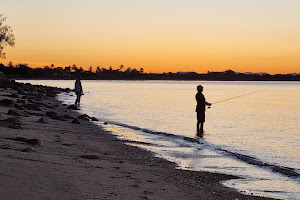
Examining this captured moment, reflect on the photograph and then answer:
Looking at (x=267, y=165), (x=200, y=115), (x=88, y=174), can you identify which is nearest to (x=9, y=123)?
(x=88, y=174)

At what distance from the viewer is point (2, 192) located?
5.98 m

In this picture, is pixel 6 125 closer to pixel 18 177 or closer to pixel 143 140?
pixel 143 140

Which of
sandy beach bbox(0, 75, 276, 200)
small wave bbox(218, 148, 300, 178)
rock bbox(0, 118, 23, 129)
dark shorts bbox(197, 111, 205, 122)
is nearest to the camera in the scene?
sandy beach bbox(0, 75, 276, 200)

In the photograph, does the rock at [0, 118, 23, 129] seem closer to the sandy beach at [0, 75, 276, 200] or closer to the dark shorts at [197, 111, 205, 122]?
the sandy beach at [0, 75, 276, 200]

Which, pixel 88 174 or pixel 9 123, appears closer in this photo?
pixel 88 174

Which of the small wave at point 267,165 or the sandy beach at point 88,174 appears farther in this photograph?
A: the small wave at point 267,165

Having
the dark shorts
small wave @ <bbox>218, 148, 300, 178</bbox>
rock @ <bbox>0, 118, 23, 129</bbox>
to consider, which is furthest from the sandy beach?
the dark shorts

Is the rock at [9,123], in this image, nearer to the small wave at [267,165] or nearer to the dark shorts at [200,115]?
the small wave at [267,165]

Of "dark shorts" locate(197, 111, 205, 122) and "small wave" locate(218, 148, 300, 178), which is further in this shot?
"dark shorts" locate(197, 111, 205, 122)

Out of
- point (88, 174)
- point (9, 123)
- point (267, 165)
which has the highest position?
point (9, 123)

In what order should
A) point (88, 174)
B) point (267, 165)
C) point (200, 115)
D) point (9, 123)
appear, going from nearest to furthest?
point (88, 174), point (267, 165), point (9, 123), point (200, 115)

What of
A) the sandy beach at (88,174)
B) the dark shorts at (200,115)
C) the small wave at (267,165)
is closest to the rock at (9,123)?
the sandy beach at (88,174)

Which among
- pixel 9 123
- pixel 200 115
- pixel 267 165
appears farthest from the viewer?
pixel 200 115

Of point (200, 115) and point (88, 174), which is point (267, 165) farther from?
point (200, 115)
